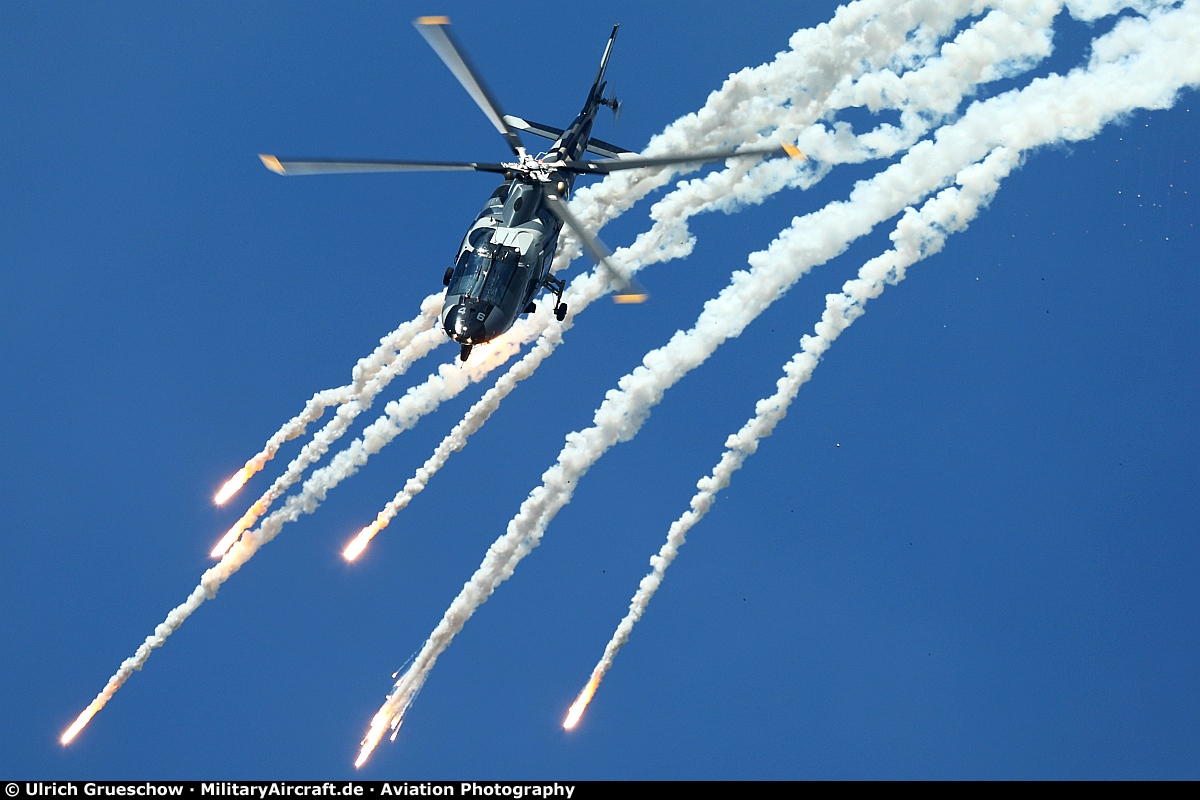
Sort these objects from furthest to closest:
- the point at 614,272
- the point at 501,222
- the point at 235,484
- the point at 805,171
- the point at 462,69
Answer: the point at 235,484 → the point at 805,171 → the point at 501,222 → the point at 462,69 → the point at 614,272

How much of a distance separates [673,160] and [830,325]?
980cm

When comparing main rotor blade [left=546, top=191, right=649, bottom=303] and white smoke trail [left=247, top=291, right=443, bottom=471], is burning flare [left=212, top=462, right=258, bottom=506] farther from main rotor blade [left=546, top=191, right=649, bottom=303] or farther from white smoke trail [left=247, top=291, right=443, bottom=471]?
main rotor blade [left=546, top=191, right=649, bottom=303]

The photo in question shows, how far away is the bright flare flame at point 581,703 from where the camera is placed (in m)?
39.7

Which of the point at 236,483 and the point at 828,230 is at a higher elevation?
the point at 828,230

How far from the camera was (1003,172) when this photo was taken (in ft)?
124

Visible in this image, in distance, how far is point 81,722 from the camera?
4362 centimetres

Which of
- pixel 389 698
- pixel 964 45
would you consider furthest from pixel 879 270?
pixel 389 698

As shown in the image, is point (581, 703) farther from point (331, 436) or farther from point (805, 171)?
point (805, 171)

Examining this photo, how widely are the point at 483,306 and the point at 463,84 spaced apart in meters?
6.78

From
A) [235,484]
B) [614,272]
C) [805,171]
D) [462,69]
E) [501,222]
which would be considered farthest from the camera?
[235,484]

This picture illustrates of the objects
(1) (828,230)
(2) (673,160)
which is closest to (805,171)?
A: (1) (828,230)

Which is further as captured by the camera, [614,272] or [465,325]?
[465,325]
